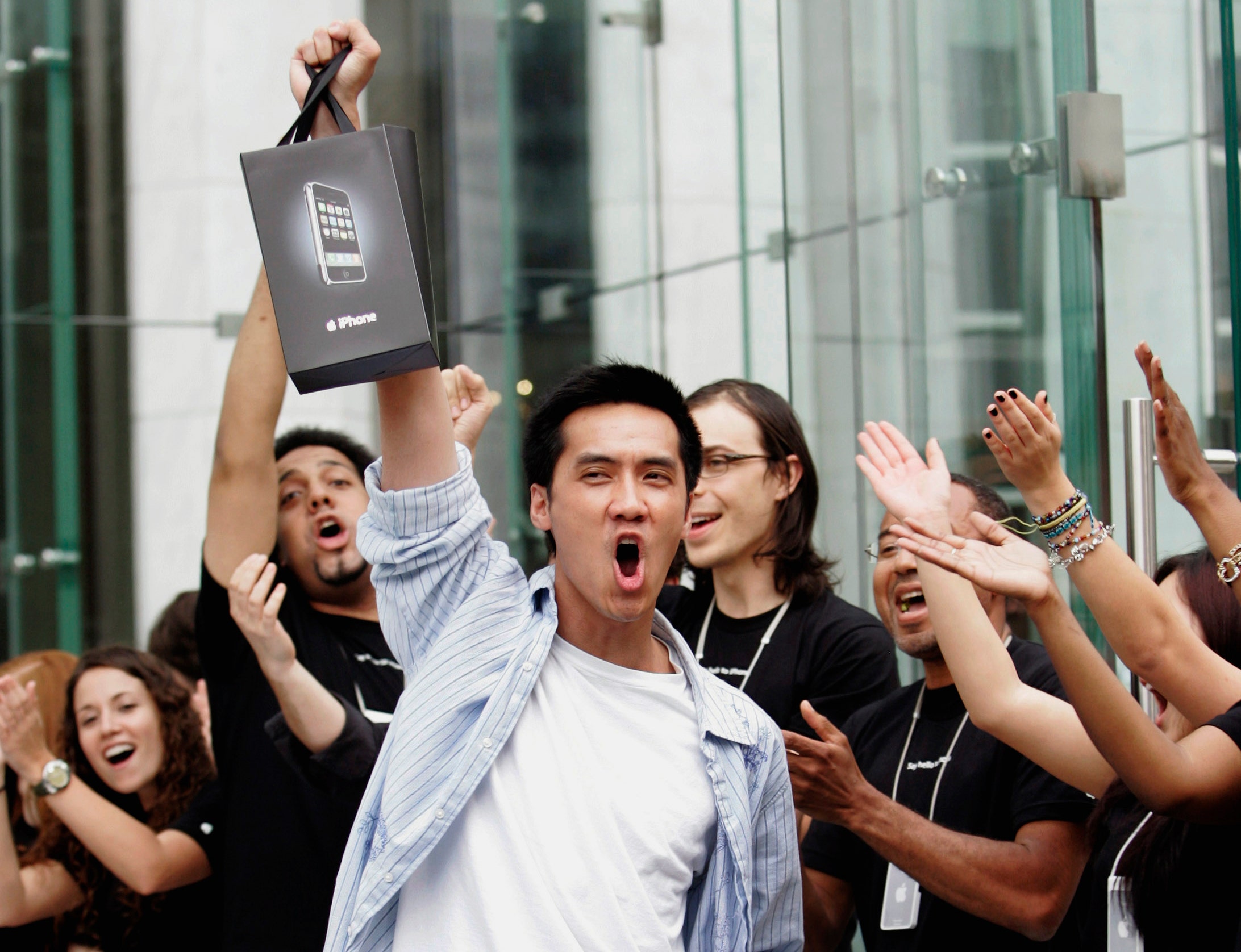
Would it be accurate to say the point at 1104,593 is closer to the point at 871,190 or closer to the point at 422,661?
the point at 422,661

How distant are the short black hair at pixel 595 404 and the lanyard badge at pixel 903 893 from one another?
798 millimetres

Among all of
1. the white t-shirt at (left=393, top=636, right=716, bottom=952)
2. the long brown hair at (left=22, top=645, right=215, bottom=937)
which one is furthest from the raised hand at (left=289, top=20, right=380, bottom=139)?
the long brown hair at (left=22, top=645, right=215, bottom=937)

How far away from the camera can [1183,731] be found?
2.44m

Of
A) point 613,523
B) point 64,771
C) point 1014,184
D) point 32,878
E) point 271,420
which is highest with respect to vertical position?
point 1014,184

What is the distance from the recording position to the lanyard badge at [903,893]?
2.70m

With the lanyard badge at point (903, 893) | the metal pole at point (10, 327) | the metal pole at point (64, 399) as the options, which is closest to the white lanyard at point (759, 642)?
the lanyard badge at point (903, 893)

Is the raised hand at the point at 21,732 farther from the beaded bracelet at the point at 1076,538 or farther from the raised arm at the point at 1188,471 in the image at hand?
the raised arm at the point at 1188,471

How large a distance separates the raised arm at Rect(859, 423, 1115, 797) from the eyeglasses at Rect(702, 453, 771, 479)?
802mm

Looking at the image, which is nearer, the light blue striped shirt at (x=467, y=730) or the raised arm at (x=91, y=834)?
the light blue striped shirt at (x=467, y=730)

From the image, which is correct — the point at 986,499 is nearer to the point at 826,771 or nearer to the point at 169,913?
the point at 826,771

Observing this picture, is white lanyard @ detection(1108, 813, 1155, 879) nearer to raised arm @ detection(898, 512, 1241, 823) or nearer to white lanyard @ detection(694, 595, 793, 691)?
raised arm @ detection(898, 512, 1241, 823)

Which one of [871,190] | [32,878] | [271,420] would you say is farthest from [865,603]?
[32,878]

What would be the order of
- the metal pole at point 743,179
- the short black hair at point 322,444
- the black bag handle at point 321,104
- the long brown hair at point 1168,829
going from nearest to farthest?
1. the black bag handle at point 321,104
2. the long brown hair at point 1168,829
3. the short black hair at point 322,444
4. the metal pole at point 743,179

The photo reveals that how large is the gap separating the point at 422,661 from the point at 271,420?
4.00 feet
